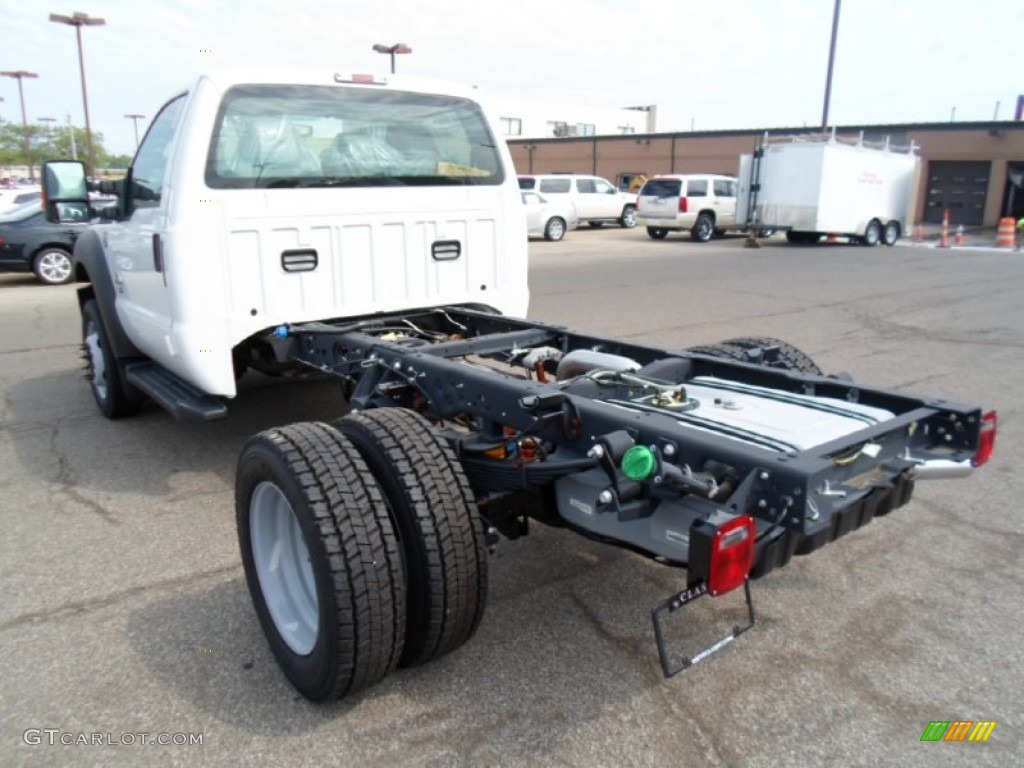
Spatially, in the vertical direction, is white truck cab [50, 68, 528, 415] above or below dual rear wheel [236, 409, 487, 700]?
above

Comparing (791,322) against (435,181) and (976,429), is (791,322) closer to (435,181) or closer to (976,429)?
(435,181)

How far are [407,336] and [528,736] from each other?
8.80ft

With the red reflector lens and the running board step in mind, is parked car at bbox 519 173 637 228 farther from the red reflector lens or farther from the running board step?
the red reflector lens

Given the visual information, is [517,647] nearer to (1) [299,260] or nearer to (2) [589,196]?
(1) [299,260]

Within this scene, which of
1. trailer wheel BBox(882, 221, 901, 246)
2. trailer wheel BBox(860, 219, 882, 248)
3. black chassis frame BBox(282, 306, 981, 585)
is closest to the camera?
black chassis frame BBox(282, 306, 981, 585)

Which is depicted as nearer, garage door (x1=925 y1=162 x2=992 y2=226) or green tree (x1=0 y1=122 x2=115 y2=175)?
garage door (x1=925 y1=162 x2=992 y2=226)

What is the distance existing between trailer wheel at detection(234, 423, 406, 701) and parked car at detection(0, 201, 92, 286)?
12499 millimetres

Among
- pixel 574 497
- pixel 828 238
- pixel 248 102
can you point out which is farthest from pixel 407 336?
pixel 828 238

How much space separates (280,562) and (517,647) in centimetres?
94

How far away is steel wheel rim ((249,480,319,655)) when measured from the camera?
2867 mm

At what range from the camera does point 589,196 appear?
89.6 feet

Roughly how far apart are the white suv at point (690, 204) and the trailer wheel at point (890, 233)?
4.56m

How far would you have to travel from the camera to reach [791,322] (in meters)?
10.3

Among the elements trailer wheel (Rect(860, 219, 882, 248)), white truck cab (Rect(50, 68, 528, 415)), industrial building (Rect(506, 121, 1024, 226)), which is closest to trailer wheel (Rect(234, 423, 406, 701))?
white truck cab (Rect(50, 68, 528, 415))
